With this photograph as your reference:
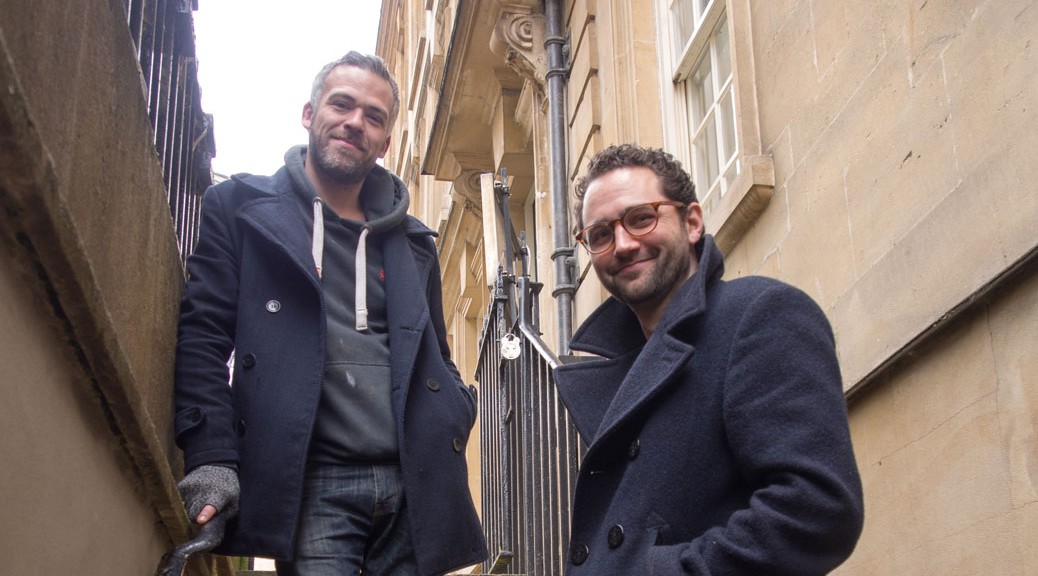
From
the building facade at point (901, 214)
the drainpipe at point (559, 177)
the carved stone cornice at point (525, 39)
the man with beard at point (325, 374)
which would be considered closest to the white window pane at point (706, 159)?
the building facade at point (901, 214)

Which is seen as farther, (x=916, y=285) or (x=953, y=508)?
(x=916, y=285)

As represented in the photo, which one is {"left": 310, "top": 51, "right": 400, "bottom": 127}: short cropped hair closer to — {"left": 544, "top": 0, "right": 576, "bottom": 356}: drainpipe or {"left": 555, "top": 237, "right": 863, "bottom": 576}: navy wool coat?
{"left": 555, "top": 237, "right": 863, "bottom": 576}: navy wool coat

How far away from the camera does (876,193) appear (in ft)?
14.4

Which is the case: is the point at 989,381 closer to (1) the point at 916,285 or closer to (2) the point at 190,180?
(1) the point at 916,285

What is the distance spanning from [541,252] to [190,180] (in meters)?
5.80

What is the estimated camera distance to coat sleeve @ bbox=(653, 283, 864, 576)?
2.23 metres

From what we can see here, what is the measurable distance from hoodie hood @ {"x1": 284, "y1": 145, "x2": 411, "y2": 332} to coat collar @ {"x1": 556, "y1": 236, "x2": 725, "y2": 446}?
73 cm

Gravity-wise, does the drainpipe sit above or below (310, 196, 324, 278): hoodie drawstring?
above

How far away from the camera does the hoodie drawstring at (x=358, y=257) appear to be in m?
3.40

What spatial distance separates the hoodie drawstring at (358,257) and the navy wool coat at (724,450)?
3.01 feet

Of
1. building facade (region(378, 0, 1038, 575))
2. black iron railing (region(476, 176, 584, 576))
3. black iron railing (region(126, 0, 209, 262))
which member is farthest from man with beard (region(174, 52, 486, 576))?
black iron railing (region(476, 176, 584, 576))

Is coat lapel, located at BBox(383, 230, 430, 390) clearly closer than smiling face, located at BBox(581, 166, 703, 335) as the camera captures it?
No

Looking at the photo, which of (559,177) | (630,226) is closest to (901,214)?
(630,226)

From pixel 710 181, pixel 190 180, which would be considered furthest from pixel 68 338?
pixel 710 181
